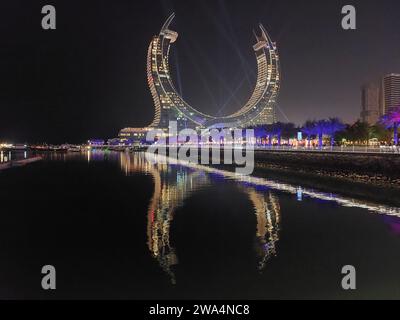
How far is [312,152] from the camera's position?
30422 mm

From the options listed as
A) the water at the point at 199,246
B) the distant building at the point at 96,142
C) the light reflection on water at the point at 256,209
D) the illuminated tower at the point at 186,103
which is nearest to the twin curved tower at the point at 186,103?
the illuminated tower at the point at 186,103

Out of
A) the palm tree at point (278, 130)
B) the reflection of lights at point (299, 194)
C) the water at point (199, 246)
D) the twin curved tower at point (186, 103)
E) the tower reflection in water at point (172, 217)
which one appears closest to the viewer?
the water at point (199, 246)

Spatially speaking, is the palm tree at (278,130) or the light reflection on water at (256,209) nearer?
the light reflection on water at (256,209)

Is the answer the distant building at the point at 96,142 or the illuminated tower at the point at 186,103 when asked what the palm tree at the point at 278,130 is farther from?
the distant building at the point at 96,142

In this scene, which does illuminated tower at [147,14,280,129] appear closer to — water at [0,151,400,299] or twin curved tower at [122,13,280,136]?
twin curved tower at [122,13,280,136]

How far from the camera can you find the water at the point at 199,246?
23.3 feet

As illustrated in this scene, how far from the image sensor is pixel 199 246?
9656 millimetres

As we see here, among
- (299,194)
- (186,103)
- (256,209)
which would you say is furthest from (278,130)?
(186,103)

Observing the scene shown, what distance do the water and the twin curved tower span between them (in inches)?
4332

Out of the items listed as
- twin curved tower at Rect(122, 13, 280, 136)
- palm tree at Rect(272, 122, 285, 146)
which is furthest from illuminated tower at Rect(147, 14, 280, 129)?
palm tree at Rect(272, 122, 285, 146)

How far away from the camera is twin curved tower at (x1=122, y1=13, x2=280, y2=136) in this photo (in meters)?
130

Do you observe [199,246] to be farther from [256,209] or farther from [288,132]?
[288,132]

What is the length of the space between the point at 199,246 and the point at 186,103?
127499 mm

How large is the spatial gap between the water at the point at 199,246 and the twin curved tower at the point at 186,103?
361 feet
